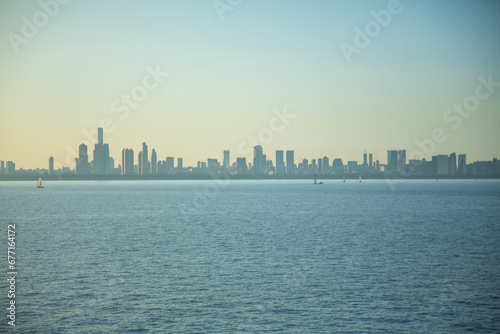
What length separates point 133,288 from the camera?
37094mm

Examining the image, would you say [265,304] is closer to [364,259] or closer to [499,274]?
[364,259]

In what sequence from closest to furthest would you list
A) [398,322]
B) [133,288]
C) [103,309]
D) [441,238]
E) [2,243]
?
[398,322] → [103,309] → [133,288] → [2,243] → [441,238]

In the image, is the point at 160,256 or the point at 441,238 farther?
the point at 441,238

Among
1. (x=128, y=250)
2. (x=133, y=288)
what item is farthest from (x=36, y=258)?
(x=133, y=288)

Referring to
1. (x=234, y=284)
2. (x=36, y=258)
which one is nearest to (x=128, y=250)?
(x=36, y=258)

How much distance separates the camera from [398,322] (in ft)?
95.3

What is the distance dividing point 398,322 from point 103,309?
20353mm

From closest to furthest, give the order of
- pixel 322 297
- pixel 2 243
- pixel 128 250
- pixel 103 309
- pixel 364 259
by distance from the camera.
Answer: pixel 103 309
pixel 322 297
pixel 364 259
pixel 128 250
pixel 2 243

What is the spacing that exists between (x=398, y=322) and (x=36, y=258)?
4042cm

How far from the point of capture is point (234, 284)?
38188 mm

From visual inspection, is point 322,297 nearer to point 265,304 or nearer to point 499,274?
point 265,304

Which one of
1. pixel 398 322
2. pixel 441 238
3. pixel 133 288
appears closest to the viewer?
pixel 398 322

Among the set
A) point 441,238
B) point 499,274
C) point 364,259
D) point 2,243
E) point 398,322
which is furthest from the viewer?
point 441,238

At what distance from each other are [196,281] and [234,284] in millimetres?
3509
